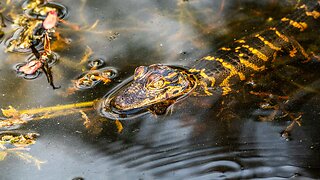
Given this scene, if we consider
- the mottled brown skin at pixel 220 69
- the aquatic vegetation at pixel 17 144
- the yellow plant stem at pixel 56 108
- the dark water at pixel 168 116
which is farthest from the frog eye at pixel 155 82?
the aquatic vegetation at pixel 17 144

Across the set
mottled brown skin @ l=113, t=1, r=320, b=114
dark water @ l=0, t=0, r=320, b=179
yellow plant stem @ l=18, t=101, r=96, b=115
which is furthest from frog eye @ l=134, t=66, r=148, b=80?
yellow plant stem @ l=18, t=101, r=96, b=115

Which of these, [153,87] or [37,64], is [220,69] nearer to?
[153,87]

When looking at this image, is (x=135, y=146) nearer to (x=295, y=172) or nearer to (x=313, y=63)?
(x=295, y=172)

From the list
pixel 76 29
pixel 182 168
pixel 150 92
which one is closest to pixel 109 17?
pixel 76 29

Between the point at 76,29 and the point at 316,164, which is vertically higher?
the point at 76,29

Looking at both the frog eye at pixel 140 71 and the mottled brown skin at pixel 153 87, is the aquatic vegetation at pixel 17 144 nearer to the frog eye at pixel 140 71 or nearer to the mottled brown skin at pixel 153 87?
the mottled brown skin at pixel 153 87

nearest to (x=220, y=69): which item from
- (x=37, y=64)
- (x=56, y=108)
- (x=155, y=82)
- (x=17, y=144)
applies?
(x=155, y=82)
